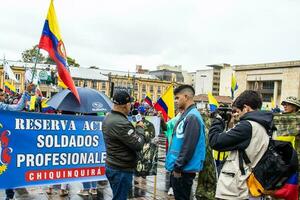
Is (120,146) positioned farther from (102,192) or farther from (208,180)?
(102,192)

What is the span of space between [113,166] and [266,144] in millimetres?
1754

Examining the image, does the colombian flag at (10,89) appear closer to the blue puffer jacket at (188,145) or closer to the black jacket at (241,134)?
the blue puffer jacket at (188,145)

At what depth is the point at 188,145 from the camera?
393 cm

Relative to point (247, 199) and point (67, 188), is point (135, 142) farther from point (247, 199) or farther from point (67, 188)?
point (67, 188)

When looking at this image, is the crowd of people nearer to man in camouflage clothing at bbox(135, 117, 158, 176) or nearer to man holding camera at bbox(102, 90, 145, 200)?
man holding camera at bbox(102, 90, 145, 200)

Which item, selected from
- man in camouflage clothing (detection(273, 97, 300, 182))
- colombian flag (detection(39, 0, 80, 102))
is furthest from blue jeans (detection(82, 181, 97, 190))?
man in camouflage clothing (detection(273, 97, 300, 182))

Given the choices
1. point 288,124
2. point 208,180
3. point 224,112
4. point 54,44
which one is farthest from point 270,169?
point 54,44

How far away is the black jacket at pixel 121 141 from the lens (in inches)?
150

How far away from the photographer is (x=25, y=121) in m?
5.11

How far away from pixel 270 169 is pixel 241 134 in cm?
47

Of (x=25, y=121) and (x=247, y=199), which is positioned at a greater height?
(x=25, y=121)

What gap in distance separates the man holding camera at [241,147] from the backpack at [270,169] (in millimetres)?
→ 40

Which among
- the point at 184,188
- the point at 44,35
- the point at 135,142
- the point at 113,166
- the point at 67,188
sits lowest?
the point at 67,188

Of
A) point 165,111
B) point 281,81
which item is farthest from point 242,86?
point 165,111
